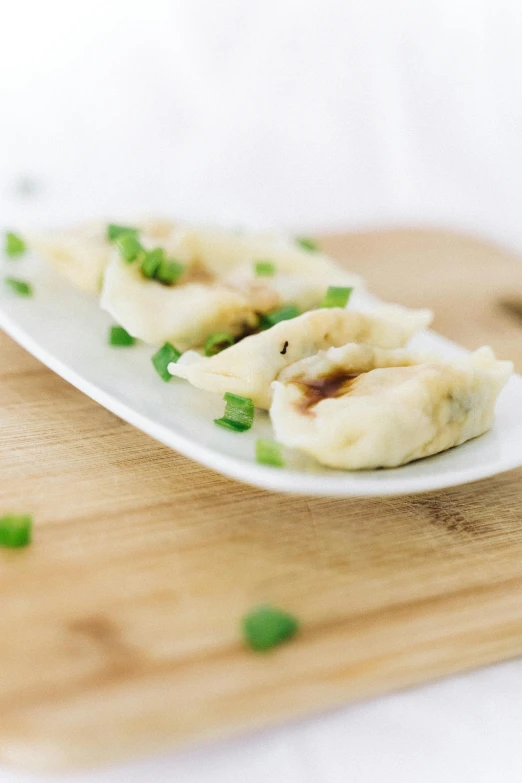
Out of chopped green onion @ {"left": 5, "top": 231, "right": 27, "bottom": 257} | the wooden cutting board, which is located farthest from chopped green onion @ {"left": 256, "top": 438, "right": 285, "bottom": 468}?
chopped green onion @ {"left": 5, "top": 231, "right": 27, "bottom": 257}

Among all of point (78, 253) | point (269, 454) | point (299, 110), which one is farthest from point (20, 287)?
point (299, 110)

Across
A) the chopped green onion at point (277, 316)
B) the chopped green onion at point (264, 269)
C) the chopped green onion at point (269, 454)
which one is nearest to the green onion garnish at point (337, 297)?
the chopped green onion at point (277, 316)

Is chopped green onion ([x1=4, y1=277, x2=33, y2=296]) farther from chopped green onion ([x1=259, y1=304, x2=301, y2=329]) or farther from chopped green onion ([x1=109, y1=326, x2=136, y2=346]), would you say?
chopped green onion ([x1=259, y1=304, x2=301, y2=329])

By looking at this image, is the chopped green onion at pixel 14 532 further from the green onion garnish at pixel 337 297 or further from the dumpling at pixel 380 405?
the green onion garnish at pixel 337 297

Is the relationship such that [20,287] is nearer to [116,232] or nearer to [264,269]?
[116,232]

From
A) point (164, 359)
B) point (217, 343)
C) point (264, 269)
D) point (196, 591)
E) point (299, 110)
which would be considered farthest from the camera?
point (299, 110)

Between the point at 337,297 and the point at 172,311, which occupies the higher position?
the point at 337,297
